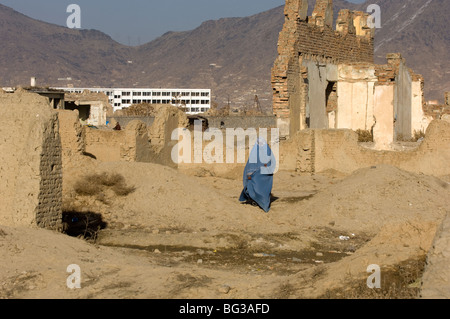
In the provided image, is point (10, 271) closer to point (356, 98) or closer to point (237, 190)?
point (237, 190)

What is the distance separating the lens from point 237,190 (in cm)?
1655

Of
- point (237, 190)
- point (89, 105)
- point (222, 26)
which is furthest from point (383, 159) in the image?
point (222, 26)

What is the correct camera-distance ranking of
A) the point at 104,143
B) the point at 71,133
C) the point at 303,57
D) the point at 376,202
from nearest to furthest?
the point at 376,202, the point at 71,133, the point at 104,143, the point at 303,57

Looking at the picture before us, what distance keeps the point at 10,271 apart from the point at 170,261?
8.86 feet

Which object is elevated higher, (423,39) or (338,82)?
(423,39)

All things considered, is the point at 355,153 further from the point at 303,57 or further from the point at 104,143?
Answer: the point at 104,143

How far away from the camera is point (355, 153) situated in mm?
18500

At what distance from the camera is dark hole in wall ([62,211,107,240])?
1220 centimetres

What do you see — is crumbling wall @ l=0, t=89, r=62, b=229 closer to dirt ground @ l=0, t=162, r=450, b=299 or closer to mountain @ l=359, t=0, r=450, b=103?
dirt ground @ l=0, t=162, r=450, b=299

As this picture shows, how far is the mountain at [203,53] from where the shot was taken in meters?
119

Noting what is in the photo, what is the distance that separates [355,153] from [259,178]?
200 inches

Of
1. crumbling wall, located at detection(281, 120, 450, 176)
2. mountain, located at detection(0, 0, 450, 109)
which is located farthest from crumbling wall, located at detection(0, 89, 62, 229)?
mountain, located at detection(0, 0, 450, 109)

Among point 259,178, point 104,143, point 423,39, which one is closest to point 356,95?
point 104,143

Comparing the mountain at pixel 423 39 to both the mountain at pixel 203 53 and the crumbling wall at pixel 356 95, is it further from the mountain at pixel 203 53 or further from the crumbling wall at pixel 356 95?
the crumbling wall at pixel 356 95
